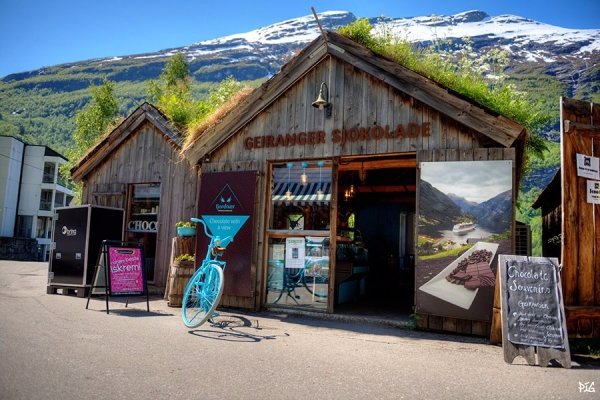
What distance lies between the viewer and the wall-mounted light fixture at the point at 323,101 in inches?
301

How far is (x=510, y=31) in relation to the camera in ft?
584

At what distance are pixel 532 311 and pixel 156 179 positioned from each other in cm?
878

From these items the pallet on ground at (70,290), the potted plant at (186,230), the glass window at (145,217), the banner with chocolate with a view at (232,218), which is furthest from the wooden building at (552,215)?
the pallet on ground at (70,290)

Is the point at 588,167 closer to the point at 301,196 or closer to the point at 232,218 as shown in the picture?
the point at 301,196

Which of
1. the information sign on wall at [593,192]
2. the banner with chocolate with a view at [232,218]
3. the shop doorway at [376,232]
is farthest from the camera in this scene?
the shop doorway at [376,232]

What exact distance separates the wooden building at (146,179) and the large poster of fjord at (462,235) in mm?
5731

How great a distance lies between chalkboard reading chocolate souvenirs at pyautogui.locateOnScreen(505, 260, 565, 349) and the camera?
5.02 m

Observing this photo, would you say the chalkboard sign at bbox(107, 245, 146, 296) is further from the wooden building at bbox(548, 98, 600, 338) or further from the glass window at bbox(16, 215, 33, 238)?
the glass window at bbox(16, 215, 33, 238)

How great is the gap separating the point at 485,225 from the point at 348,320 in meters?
2.76

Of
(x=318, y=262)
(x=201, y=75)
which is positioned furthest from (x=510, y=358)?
(x=201, y=75)

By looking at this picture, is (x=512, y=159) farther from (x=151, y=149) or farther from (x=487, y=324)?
(x=151, y=149)

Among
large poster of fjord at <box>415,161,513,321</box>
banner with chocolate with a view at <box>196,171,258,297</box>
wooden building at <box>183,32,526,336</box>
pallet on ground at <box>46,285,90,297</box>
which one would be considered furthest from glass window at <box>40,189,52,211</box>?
large poster of fjord at <box>415,161,513,321</box>

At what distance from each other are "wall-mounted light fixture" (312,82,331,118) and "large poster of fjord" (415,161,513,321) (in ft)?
7.54

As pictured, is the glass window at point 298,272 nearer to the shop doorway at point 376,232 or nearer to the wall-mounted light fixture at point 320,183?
the wall-mounted light fixture at point 320,183
